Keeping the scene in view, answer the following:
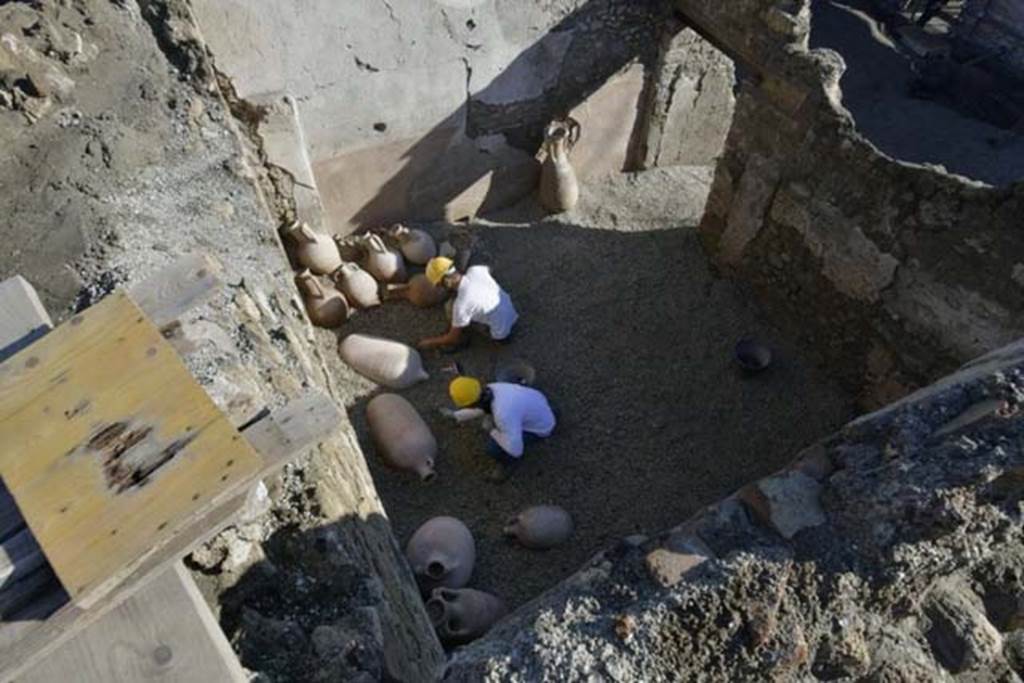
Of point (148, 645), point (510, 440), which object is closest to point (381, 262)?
point (510, 440)

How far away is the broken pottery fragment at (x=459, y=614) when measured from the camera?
411 centimetres

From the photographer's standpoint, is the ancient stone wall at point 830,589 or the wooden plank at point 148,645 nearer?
the wooden plank at point 148,645

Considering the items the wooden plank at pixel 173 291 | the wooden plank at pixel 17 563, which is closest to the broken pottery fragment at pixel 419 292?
the wooden plank at pixel 173 291

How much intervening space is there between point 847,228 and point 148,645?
16.1 feet

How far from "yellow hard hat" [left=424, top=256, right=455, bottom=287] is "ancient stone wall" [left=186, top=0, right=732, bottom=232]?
0.84 meters

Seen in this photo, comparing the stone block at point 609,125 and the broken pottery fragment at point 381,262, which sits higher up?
the stone block at point 609,125

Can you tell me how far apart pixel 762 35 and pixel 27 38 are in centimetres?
457

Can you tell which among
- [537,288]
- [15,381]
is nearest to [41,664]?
[15,381]

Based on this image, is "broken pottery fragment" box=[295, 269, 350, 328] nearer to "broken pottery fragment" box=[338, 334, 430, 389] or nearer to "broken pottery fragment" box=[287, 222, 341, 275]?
"broken pottery fragment" box=[287, 222, 341, 275]

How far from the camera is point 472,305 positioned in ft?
18.9

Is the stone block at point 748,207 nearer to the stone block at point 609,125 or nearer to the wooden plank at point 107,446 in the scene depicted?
the stone block at point 609,125

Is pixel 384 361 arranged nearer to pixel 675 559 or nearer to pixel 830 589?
pixel 675 559

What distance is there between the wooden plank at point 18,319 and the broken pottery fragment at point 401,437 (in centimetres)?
331

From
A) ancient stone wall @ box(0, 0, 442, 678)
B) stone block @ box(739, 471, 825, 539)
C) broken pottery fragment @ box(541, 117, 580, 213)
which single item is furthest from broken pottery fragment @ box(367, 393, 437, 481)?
stone block @ box(739, 471, 825, 539)
